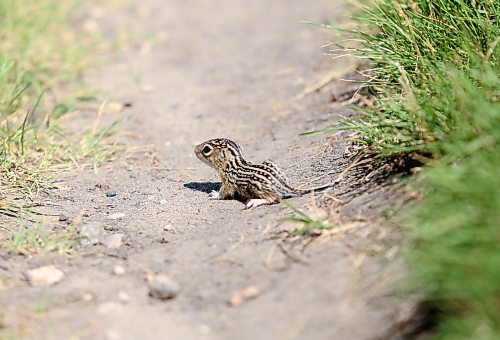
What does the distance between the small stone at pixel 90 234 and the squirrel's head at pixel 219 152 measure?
136cm

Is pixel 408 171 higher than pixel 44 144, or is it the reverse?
pixel 408 171

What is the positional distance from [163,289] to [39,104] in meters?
4.36

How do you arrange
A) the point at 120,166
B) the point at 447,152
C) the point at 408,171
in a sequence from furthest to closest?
the point at 120,166 < the point at 408,171 < the point at 447,152

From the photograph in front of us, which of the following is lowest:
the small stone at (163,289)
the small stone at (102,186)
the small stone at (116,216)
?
the small stone at (102,186)

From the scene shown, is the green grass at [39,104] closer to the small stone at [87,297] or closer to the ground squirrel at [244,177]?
the small stone at [87,297]

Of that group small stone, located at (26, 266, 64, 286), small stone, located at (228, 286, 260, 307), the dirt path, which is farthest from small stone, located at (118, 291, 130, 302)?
small stone, located at (228, 286, 260, 307)

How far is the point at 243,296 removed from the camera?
4.30 meters

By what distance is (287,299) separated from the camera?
418cm

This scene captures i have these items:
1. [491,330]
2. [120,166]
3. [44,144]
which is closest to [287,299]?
[491,330]

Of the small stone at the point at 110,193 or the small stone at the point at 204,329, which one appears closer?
the small stone at the point at 204,329

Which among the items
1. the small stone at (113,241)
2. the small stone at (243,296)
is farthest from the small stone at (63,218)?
the small stone at (243,296)

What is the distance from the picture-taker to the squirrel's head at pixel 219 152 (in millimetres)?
6195

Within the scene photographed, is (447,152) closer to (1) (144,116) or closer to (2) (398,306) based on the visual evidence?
(2) (398,306)

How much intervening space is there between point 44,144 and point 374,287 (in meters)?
3.97
